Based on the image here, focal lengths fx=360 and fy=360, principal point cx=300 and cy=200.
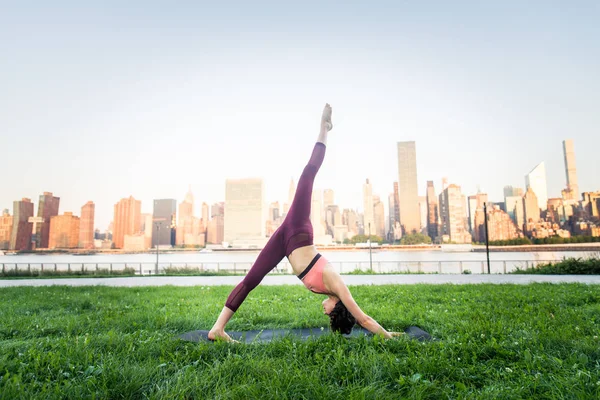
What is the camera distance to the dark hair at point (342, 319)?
4086 mm

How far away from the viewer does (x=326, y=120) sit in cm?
502

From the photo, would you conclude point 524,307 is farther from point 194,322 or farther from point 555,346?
point 194,322

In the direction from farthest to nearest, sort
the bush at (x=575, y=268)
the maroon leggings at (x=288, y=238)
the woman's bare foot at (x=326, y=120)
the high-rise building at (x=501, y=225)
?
the high-rise building at (x=501, y=225) → the bush at (x=575, y=268) → the woman's bare foot at (x=326, y=120) → the maroon leggings at (x=288, y=238)

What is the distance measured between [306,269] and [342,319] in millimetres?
696

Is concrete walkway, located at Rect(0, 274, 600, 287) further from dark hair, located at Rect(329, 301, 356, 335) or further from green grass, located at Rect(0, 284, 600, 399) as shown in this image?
dark hair, located at Rect(329, 301, 356, 335)

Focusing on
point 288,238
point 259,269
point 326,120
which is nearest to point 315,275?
point 288,238

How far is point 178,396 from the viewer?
2316 millimetres

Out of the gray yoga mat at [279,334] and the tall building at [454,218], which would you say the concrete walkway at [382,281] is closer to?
the gray yoga mat at [279,334]

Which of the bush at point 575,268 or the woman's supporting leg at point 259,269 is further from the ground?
the woman's supporting leg at point 259,269

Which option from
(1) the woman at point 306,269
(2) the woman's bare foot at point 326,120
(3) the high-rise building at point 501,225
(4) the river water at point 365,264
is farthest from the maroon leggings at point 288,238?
(3) the high-rise building at point 501,225

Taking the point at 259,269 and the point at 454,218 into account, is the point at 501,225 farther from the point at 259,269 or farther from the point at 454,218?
the point at 259,269

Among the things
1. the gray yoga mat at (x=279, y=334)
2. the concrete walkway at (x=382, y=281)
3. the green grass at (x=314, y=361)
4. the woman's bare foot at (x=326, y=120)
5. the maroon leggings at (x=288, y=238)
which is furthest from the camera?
the concrete walkway at (x=382, y=281)

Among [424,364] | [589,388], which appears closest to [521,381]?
[589,388]

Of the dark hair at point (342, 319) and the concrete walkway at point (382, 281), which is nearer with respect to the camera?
the dark hair at point (342, 319)
